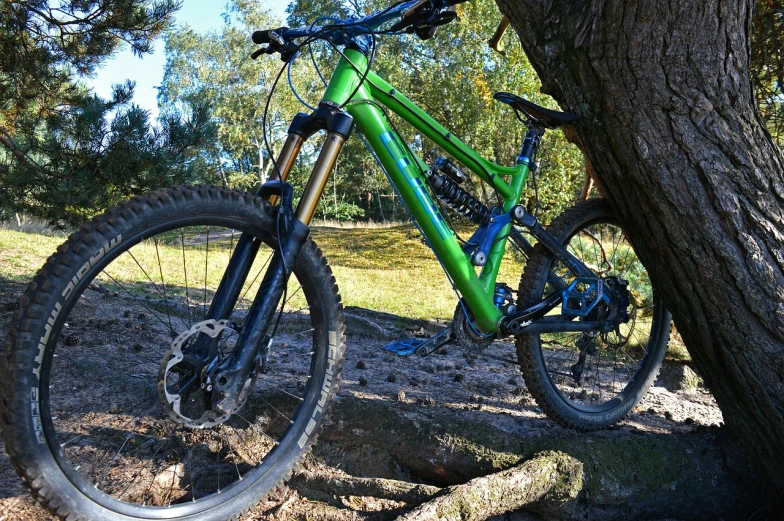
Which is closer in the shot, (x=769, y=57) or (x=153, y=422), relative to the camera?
(x=153, y=422)

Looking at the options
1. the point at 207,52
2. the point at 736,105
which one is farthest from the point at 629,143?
the point at 207,52

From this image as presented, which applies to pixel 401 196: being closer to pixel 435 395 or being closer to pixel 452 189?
pixel 452 189

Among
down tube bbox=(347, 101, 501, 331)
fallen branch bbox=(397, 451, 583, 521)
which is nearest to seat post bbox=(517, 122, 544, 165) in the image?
down tube bbox=(347, 101, 501, 331)

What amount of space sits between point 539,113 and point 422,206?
726 mm

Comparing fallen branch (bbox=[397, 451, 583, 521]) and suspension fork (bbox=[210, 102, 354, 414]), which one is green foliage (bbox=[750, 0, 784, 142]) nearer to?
fallen branch (bbox=[397, 451, 583, 521])

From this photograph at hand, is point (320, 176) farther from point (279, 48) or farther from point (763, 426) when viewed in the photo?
point (763, 426)

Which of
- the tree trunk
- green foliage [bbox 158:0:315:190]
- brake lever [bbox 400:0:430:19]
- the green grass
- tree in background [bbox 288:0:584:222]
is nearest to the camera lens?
brake lever [bbox 400:0:430:19]

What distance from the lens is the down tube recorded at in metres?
2.31

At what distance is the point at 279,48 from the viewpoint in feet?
7.11

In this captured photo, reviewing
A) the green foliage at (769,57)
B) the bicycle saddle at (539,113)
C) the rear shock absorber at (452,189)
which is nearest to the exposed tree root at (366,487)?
the rear shock absorber at (452,189)

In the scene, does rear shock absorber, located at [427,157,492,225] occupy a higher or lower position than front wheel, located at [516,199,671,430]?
higher

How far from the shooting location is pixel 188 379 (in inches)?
75.2

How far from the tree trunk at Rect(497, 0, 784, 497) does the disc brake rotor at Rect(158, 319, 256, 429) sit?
1703 millimetres

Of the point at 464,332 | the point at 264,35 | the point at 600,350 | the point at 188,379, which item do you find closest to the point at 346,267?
the point at 600,350
